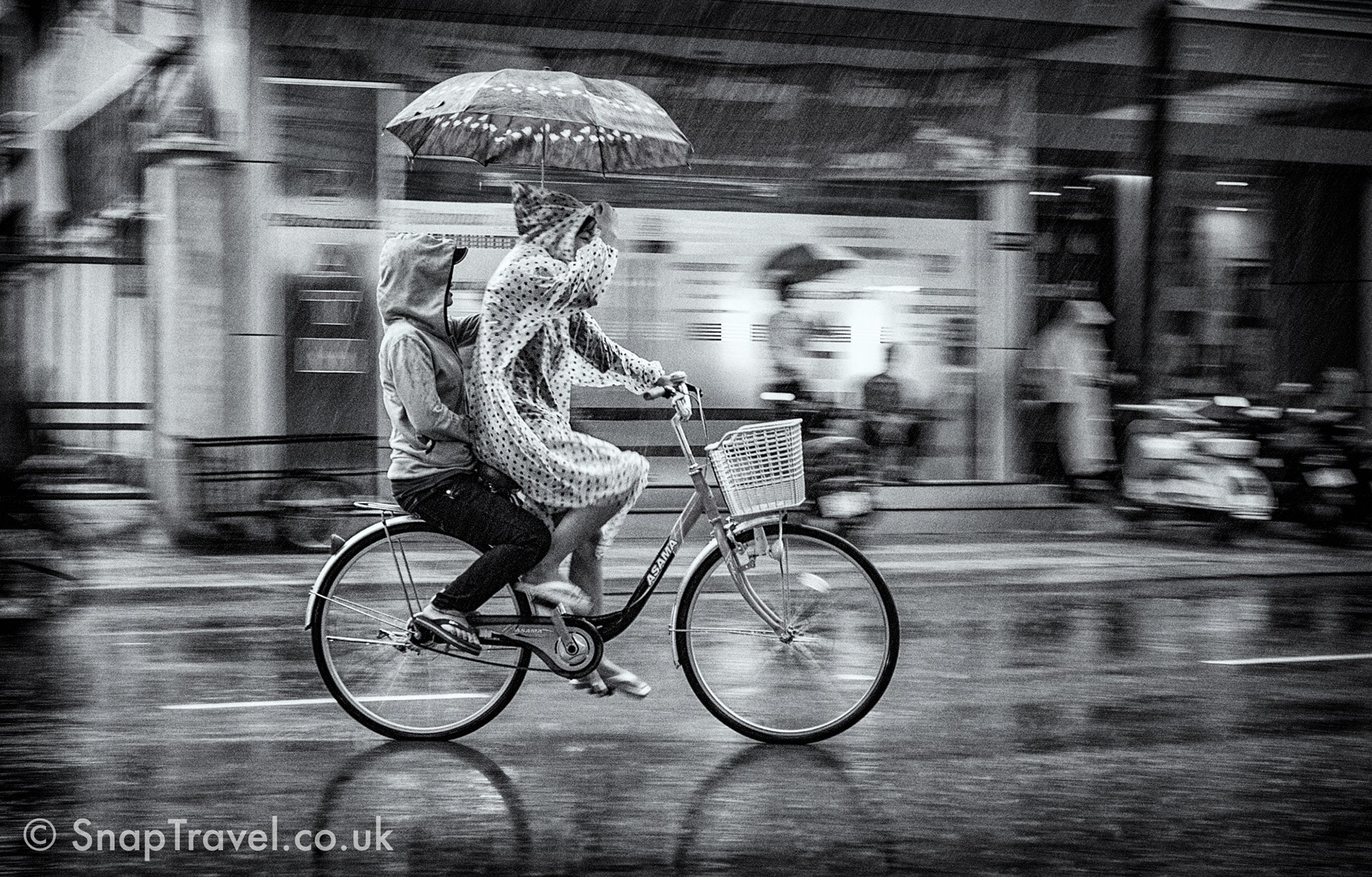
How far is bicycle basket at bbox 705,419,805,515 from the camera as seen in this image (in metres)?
5.12

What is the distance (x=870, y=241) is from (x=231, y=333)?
5.87 meters

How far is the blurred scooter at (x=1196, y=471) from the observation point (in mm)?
12461

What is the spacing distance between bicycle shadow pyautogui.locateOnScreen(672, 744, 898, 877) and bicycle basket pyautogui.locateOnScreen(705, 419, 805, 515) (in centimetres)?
90

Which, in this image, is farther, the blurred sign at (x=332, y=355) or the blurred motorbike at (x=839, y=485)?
the blurred sign at (x=332, y=355)

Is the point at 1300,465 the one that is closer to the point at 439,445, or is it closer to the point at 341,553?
the point at 439,445

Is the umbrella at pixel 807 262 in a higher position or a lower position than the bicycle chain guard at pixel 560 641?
higher

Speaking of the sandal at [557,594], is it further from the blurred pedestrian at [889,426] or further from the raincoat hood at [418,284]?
the blurred pedestrian at [889,426]

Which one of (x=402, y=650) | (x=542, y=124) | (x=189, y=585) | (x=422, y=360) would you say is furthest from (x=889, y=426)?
(x=422, y=360)

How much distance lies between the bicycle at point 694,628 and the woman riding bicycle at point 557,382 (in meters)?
0.17

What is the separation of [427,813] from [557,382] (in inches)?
62.1

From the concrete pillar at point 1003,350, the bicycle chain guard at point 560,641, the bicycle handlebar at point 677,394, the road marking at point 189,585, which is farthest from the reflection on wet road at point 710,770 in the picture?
the concrete pillar at point 1003,350

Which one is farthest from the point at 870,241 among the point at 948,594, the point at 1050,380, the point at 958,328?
the point at 948,594
